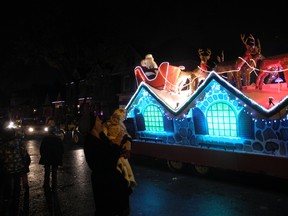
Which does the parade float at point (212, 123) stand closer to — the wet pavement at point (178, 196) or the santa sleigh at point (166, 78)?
the santa sleigh at point (166, 78)

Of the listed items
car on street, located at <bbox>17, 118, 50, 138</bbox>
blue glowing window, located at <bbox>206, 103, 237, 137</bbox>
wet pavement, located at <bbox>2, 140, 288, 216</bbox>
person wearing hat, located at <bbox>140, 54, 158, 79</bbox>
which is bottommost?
wet pavement, located at <bbox>2, 140, 288, 216</bbox>

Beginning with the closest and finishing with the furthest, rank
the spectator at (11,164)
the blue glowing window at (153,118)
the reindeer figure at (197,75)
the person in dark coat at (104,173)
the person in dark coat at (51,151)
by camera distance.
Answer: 1. the person in dark coat at (104,173)
2. the spectator at (11,164)
3. the person in dark coat at (51,151)
4. the reindeer figure at (197,75)
5. the blue glowing window at (153,118)

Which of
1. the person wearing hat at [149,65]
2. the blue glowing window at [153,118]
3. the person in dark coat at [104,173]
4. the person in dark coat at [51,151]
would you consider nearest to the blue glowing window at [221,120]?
the blue glowing window at [153,118]

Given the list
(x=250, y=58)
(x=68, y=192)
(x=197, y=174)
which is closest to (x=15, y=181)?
(x=68, y=192)

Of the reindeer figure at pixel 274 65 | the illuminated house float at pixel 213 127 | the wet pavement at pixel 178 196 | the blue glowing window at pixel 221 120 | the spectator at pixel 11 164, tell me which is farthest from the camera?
the blue glowing window at pixel 221 120

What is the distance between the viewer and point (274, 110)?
8172mm

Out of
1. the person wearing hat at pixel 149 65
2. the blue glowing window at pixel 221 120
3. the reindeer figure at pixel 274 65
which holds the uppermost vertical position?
the person wearing hat at pixel 149 65

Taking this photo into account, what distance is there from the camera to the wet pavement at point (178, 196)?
21.1ft

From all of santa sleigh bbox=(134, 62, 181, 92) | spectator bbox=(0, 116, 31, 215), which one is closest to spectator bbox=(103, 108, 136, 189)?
spectator bbox=(0, 116, 31, 215)

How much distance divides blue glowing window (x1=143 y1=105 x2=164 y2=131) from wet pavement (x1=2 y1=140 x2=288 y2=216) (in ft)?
6.96

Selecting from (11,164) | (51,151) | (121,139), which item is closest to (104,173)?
(121,139)

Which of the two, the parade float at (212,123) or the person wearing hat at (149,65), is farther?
the person wearing hat at (149,65)

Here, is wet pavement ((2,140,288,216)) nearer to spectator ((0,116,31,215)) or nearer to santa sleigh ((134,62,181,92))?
spectator ((0,116,31,215))

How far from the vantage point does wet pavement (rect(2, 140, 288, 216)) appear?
643 centimetres
